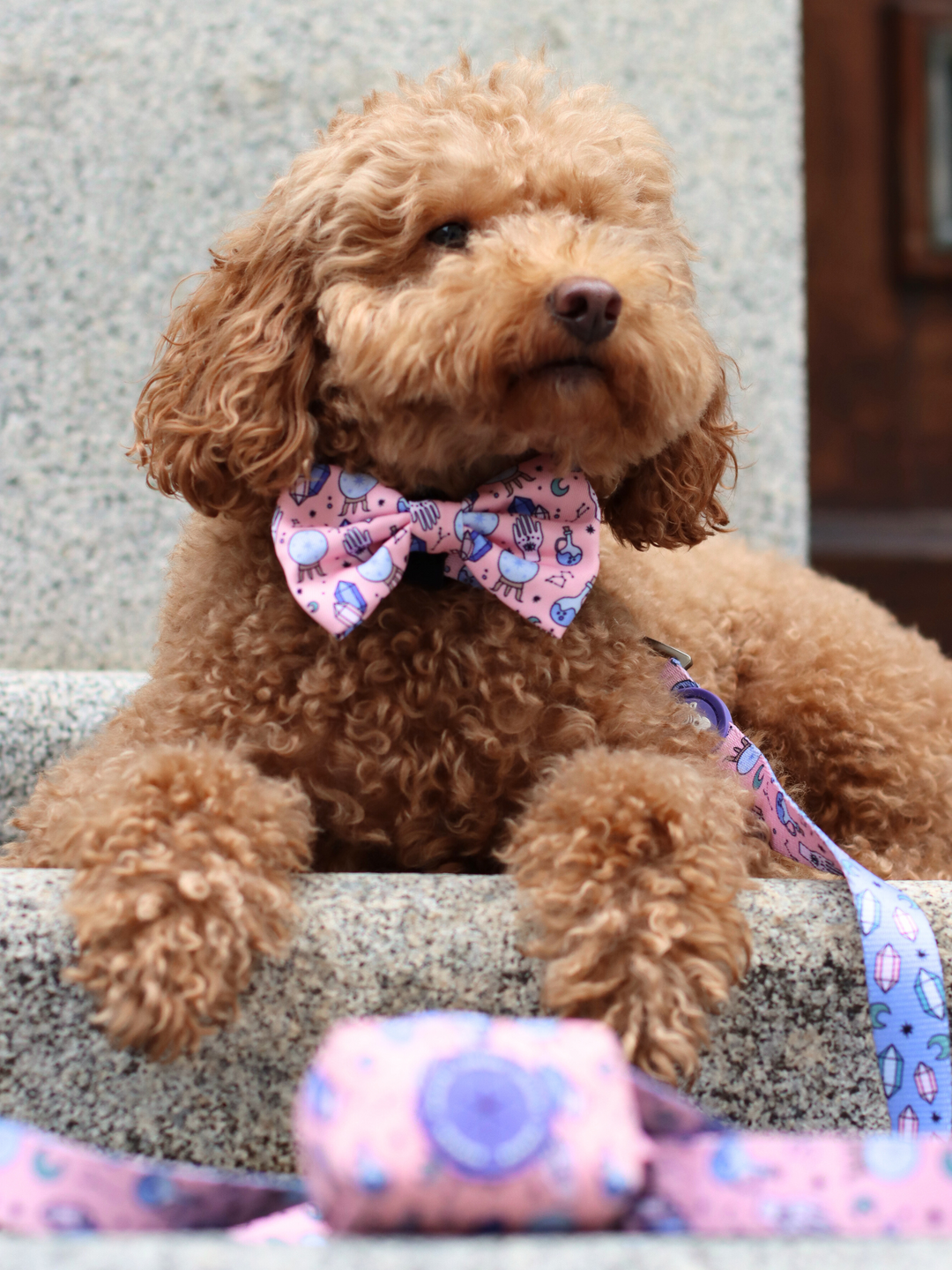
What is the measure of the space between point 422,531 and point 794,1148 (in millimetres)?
792

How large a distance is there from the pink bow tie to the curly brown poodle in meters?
0.04

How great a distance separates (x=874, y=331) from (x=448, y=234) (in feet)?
9.59

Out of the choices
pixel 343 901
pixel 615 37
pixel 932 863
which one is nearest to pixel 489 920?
pixel 343 901

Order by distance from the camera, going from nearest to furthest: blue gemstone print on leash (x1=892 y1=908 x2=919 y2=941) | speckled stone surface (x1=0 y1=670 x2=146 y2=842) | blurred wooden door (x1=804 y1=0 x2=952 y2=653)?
blue gemstone print on leash (x1=892 y1=908 x2=919 y2=941) → speckled stone surface (x1=0 y1=670 x2=146 y2=842) → blurred wooden door (x1=804 y1=0 x2=952 y2=653)

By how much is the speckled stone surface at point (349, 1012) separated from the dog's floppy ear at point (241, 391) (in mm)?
493

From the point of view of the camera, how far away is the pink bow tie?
135cm

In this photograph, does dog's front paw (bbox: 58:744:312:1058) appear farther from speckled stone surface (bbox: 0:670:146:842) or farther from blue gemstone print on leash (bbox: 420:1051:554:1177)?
speckled stone surface (bbox: 0:670:146:842)

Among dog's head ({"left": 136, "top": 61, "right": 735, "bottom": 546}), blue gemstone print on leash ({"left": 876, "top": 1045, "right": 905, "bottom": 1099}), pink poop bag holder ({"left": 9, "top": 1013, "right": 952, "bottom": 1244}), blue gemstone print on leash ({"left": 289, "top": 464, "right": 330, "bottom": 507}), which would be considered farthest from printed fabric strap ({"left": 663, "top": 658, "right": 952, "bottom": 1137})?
blue gemstone print on leash ({"left": 289, "top": 464, "right": 330, "bottom": 507})

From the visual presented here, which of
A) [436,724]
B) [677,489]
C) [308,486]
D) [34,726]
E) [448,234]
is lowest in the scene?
[34,726]

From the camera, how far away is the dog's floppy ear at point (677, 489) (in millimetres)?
1626

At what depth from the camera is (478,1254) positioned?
2.32 ft

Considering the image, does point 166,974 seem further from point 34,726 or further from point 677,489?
point 34,726

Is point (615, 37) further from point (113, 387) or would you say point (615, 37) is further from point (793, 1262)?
point (793, 1262)

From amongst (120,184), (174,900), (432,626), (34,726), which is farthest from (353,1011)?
(120,184)
